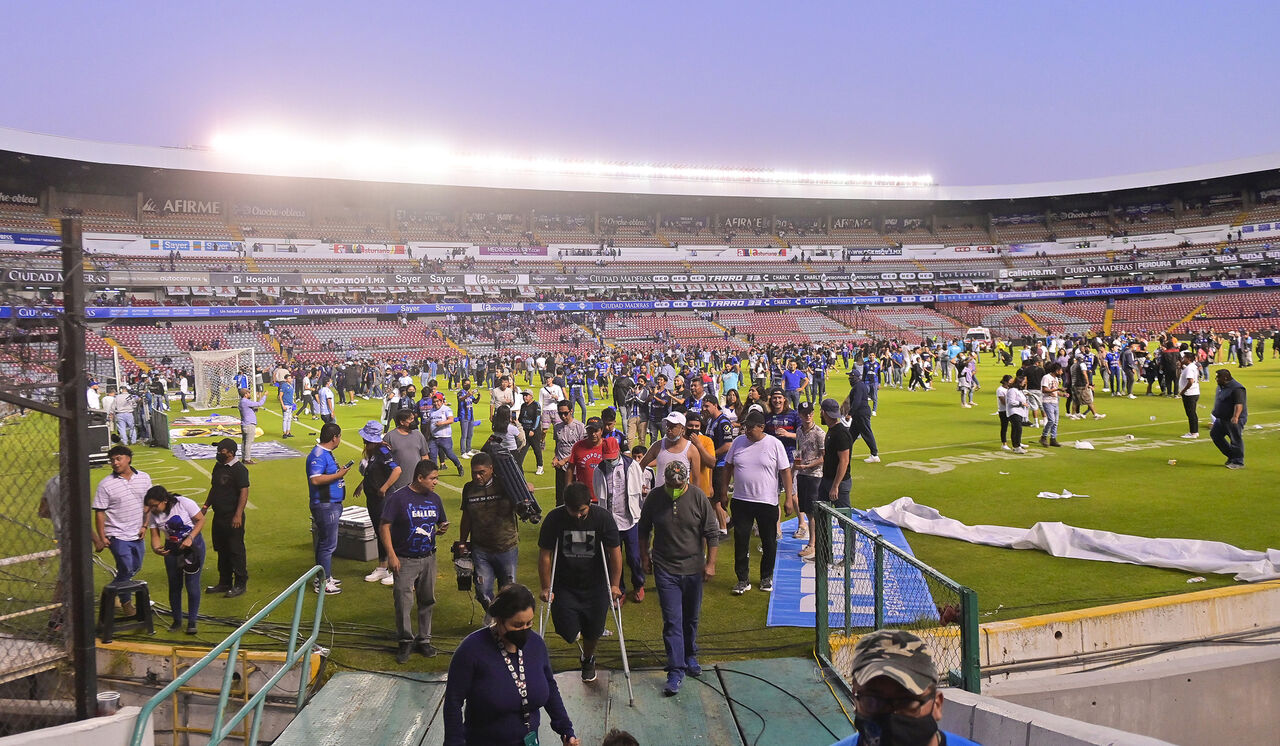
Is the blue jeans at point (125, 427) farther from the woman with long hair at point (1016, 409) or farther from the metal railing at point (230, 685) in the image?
the woman with long hair at point (1016, 409)

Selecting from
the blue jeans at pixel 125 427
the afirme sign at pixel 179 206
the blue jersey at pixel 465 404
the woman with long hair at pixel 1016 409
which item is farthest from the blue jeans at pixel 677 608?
the afirme sign at pixel 179 206

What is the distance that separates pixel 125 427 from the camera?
781 inches

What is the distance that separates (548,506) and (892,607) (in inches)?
239

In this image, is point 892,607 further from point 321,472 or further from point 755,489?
point 321,472

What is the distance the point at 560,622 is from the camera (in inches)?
227

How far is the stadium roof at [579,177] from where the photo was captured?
47.8m

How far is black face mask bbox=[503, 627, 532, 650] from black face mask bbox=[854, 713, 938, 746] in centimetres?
185

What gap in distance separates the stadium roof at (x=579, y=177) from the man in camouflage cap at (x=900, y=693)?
181ft

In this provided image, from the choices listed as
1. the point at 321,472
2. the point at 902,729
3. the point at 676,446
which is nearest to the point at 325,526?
the point at 321,472

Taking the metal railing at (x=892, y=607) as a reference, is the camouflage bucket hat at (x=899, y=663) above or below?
above

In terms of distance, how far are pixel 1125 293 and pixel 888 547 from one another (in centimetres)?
7097

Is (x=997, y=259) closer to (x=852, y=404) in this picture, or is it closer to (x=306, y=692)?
(x=852, y=404)

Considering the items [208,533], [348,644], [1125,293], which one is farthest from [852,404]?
[1125,293]

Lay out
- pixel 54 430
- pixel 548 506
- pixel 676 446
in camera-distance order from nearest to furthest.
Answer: pixel 54 430
pixel 676 446
pixel 548 506
